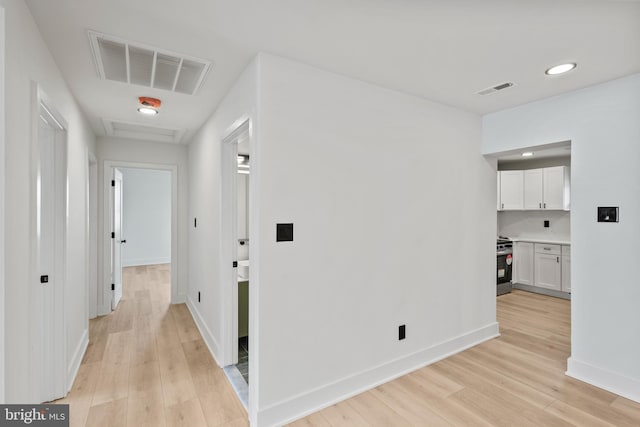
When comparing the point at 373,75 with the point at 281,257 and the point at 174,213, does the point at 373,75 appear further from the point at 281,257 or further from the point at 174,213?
the point at 174,213

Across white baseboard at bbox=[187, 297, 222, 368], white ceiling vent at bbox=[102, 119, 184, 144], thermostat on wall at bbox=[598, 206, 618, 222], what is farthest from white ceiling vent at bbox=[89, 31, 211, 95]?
thermostat on wall at bbox=[598, 206, 618, 222]

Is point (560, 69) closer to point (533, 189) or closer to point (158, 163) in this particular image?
point (533, 189)

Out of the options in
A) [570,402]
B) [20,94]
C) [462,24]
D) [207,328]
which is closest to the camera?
[20,94]

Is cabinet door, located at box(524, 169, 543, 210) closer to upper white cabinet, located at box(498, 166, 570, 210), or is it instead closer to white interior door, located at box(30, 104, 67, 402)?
upper white cabinet, located at box(498, 166, 570, 210)

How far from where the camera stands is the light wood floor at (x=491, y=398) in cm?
203

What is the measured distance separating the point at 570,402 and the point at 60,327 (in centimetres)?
371

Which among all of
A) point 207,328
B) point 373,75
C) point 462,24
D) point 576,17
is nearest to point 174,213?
point 207,328

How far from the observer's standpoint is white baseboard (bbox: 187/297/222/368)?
2.86 metres

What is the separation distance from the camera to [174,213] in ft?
14.8

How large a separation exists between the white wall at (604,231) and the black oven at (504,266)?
8.82 ft

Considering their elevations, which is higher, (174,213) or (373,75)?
(373,75)

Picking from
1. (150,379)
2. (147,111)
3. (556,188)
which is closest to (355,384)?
(150,379)

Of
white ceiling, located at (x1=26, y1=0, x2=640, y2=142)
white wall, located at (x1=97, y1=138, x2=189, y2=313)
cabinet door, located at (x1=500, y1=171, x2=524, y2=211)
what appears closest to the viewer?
white ceiling, located at (x1=26, y1=0, x2=640, y2=142)

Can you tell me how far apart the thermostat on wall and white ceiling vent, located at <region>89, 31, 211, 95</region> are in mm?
3163
